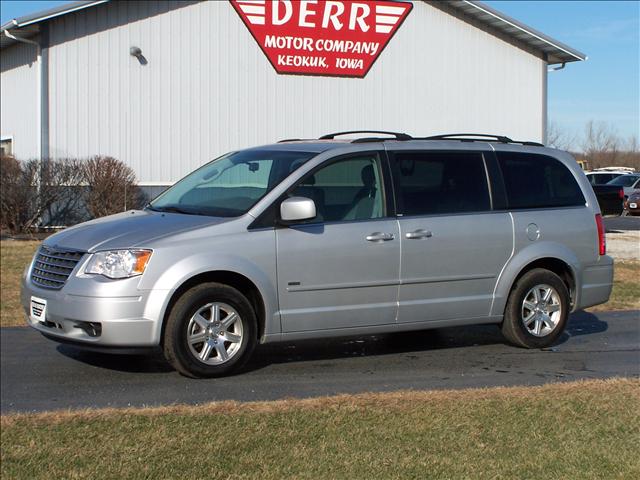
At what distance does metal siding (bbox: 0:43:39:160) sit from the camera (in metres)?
20.6

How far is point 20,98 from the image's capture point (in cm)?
2156

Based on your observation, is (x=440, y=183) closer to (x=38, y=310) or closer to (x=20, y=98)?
(x=38, y=310)

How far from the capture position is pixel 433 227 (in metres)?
7.80

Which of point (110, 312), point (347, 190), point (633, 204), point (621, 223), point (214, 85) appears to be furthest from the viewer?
point (214, 85)

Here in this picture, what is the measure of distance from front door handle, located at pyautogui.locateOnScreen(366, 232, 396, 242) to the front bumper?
5.76 ft

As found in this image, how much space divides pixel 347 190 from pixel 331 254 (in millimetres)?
649

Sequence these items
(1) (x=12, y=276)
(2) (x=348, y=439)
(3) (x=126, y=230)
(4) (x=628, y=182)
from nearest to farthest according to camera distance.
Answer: (2) (x=348, y=439), (4) (x=628, y=182), (3) (x=126, y=230), (1) (x=12, y=276)

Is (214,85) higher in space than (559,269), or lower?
higher

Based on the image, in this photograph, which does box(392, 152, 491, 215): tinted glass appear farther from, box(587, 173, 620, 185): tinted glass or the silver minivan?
box(587, 173, 620, 185): tinted glass

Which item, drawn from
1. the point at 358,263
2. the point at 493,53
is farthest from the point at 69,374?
the point at 493,53

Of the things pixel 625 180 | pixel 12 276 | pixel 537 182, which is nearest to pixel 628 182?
pixel 625 180

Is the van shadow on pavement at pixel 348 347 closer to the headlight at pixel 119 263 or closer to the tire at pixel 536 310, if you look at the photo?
the tire at pixel 536 310

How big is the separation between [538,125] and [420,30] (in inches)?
165

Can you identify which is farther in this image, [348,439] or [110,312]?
[110,312]
